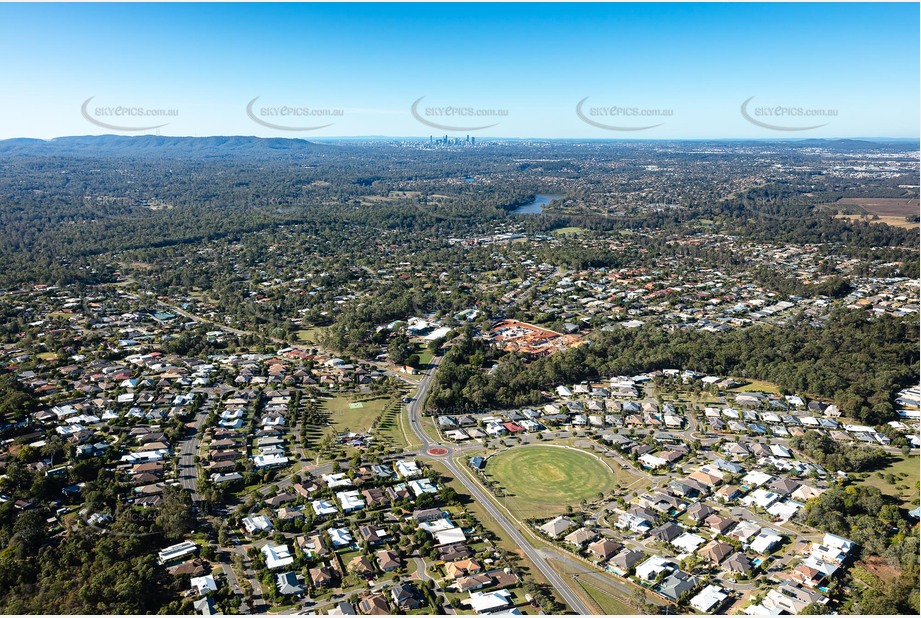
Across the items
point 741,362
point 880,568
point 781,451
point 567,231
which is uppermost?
point 567,231

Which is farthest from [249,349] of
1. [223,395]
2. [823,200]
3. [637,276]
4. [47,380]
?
[823,200]

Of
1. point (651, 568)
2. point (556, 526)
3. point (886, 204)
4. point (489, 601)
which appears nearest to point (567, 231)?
point (886, 204)

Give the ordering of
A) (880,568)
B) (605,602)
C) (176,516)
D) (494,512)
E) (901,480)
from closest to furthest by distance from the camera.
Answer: (605,602)
(880,568)
(176,516)
(494,512)
(901,480)

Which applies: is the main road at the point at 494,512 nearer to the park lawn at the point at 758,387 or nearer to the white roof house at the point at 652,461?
the white roof house at the point at 652,461

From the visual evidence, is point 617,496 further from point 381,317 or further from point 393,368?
point 381,317

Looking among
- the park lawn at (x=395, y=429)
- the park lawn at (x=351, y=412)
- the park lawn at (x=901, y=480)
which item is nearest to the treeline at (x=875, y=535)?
the park lawn at (x=901, y=480)

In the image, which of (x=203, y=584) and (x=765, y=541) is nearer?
(x=203, y=584)

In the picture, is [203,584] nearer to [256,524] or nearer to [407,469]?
[256,524]
